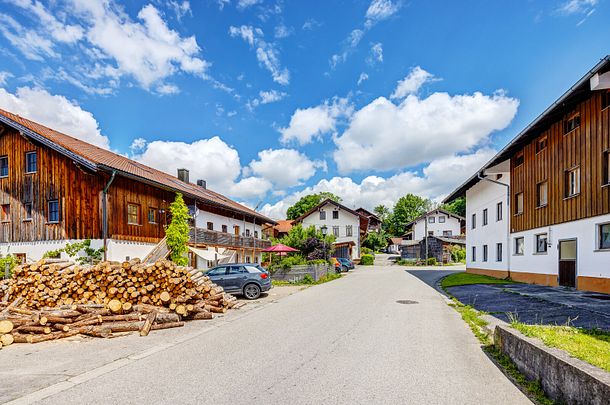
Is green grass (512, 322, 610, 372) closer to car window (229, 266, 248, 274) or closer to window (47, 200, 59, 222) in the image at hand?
car window (229, 266, 248, 274)

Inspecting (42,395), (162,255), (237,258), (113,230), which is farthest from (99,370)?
(237,258)

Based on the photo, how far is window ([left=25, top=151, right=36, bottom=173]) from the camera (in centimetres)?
2090

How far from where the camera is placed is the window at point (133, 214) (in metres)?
20.9

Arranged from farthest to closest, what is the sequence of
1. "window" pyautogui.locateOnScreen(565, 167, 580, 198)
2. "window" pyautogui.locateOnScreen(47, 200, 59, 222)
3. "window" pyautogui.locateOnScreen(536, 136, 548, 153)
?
"window" pyautogui.locateOnScreen(47, 200, 59, 222) → "window" pyautogui.locateOnScreen(536, 136, 548, 153) → "window" pyautogui.locateOnScreen(565, 167, 580, 198)

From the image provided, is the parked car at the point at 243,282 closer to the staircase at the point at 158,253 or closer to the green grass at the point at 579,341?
the staircase at the point at 158,253

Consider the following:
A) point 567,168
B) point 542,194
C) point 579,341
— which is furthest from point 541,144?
point 579,341

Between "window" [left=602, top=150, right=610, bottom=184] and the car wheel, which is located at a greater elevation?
"window" [left=602, top=150, right=610, bottom=184]

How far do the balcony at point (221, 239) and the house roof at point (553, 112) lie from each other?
18180 mm

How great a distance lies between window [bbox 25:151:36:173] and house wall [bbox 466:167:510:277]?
27023mm

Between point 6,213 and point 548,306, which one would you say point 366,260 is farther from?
point 548,306

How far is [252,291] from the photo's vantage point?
16.2 meters

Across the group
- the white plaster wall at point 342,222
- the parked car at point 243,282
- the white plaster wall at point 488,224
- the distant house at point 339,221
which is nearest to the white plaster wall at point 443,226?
the distant house at point 339,221

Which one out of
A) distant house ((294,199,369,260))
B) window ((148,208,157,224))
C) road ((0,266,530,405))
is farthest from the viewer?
distant house ((294,199,369,260))

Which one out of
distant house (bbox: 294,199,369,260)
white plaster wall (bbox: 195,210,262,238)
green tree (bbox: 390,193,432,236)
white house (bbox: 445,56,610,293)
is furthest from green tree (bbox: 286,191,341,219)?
white house (bbox: 445,56,610,293)
